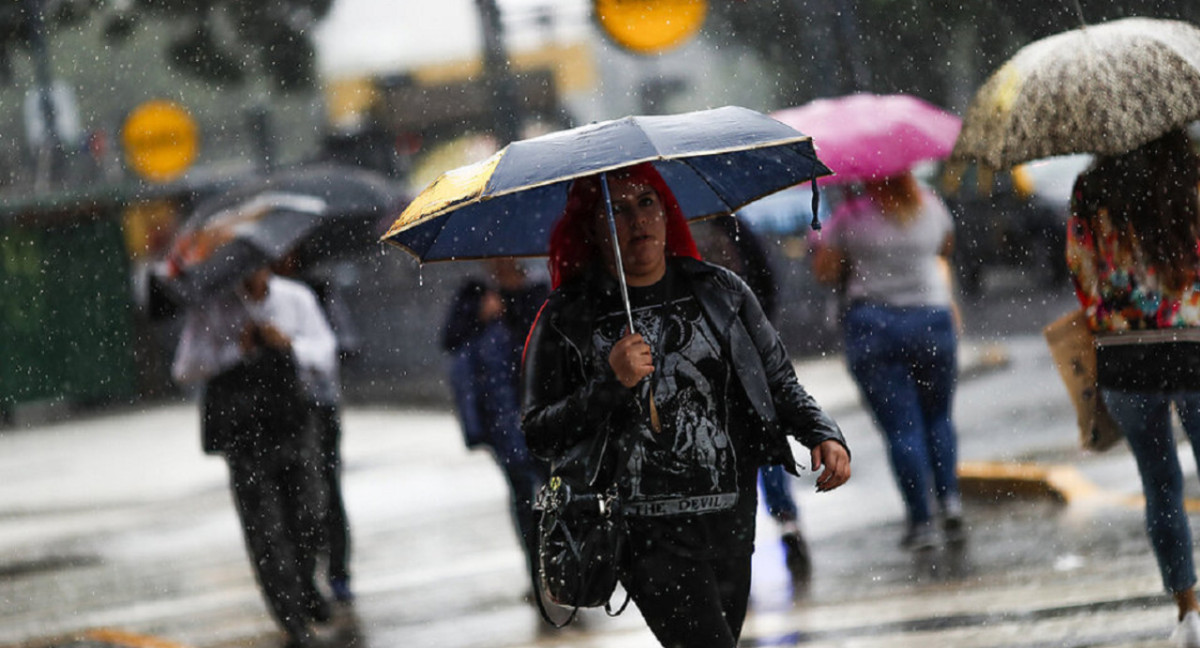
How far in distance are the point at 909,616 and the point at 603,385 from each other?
2628mm

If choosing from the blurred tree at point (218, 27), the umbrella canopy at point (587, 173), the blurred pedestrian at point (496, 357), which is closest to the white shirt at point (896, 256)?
the blurred pedestrian at point (496, 357)

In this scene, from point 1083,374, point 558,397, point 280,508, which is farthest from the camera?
point 280,508

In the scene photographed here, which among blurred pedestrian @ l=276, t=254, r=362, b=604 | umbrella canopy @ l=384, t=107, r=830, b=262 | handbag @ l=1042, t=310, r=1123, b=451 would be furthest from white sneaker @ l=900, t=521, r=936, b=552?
umbrella canopy @ l=384, t=107, r=830, b=262

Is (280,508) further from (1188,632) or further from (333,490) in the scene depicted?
(1188,632)

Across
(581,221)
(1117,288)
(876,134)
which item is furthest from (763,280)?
(581,221)

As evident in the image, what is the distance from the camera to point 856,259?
679 cm

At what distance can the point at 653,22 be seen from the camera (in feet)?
33.7

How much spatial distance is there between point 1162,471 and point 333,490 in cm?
384

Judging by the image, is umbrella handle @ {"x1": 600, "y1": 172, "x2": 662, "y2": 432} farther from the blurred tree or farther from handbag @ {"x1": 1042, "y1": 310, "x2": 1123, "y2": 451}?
the blurred tree

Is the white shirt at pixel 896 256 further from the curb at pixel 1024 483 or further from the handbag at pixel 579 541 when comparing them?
the handbag at pixel 579 541

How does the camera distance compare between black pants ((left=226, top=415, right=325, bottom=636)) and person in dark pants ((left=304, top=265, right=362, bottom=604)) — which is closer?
black pants ((left=226, top=415, right=325, bottom=636))

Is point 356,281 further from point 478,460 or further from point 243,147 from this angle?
point 243,147

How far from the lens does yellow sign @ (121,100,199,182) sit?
21.2 meters

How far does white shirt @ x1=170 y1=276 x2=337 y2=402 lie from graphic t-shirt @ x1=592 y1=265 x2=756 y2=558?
3126 mm
